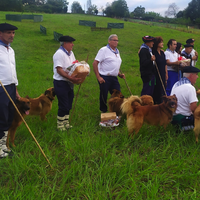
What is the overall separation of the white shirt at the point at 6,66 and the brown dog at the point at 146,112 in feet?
7.66

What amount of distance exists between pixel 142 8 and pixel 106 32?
307 feet

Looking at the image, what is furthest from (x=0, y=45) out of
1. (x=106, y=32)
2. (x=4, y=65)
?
(x=106, y=32)

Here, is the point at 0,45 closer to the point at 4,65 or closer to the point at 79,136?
the point at 4,65

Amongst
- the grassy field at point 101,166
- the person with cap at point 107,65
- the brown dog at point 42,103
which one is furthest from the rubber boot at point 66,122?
the person with cap at point 107,65

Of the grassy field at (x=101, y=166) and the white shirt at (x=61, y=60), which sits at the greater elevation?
the white shirt at (x=61, y=60)

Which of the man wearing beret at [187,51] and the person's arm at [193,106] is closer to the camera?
the person's arm at [193,106]

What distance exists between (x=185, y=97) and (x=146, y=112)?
889 millimetres

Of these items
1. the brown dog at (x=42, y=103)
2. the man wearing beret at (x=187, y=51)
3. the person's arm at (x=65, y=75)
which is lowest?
the brown dog at (x=42, y=103)

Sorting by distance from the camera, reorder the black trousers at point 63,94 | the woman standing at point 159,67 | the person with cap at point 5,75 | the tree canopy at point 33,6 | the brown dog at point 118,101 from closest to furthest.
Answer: the person with cap at point 5,75 → the black trousers at point 63,94 → the brown dog at point 118,101 → the woman standing at point 159,67 → the tree canopy at point 33,6

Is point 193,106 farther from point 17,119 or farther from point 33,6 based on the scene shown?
point 33,6

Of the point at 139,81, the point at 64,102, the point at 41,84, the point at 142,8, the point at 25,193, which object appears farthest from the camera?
the point at 142,8

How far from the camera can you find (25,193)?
261cm

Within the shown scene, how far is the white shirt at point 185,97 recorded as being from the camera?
150 inches

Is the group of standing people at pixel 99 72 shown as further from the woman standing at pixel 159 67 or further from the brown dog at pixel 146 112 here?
the brown dog at pixel 146 112
